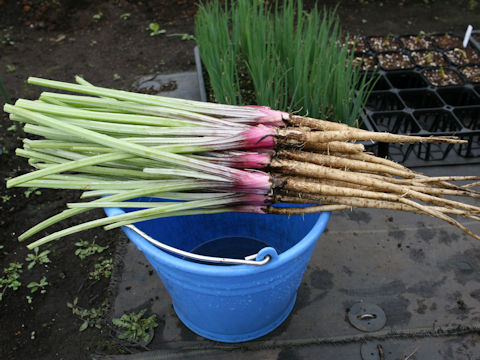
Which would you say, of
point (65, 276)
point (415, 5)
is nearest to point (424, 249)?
point (65, 276)

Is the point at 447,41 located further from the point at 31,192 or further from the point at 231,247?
the point at 31,192

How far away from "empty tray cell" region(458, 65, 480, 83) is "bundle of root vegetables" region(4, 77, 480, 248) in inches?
Result: 59.6

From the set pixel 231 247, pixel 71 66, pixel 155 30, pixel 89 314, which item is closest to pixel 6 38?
pixel 71 66

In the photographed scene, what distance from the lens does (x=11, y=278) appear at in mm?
1740

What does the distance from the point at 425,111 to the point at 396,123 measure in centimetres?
16

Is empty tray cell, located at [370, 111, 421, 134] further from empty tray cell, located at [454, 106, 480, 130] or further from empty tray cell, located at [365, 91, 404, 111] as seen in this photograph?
empty tray cell, located at [454, 106, 480, 130]

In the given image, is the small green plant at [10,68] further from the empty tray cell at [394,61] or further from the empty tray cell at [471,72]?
the empty tray cell at [471,72]

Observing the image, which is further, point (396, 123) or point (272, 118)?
point (396, 123)

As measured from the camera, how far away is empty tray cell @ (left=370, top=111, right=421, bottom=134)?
2104mm

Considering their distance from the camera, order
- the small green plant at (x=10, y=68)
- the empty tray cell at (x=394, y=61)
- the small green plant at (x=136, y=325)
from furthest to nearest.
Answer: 1. the small green plant at (x=10, y=68)
2. the empty tray cell at (x=394, y=61)
3. the small green plant at (x=136, y=325)

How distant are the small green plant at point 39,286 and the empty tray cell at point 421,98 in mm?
2007

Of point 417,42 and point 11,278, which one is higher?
point 417,42

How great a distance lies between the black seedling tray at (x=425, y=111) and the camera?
206 cm

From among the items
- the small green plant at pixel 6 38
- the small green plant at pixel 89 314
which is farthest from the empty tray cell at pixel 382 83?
the small green plant at pixel 6 38
